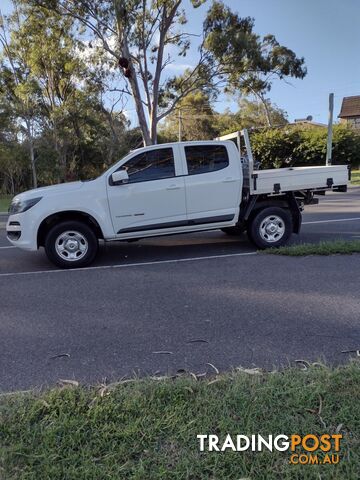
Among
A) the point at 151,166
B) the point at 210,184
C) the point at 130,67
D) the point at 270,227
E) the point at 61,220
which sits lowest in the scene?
the point at 270,227

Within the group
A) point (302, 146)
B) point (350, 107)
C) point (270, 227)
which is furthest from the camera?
point (350, 107)

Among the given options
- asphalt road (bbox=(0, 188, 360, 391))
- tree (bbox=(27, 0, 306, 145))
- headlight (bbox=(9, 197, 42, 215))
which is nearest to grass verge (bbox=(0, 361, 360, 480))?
asphalt road (bbox=(0, 188, 360, 391))

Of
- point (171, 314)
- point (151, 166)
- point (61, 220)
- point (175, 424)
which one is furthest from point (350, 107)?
point (175, 424)

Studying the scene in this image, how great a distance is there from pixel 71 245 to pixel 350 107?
2080 inches

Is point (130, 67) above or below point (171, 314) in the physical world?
above

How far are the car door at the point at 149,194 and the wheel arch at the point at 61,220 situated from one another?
394 millimetres

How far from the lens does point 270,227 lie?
7.59 metres

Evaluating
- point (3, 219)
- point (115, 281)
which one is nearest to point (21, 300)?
point (115, 281)

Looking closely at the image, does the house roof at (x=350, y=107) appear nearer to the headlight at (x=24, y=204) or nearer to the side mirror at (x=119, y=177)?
the side mirror at (x=119, y=177)

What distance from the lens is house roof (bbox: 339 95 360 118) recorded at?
49938 millimetres

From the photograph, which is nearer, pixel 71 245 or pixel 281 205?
pixel 71 245

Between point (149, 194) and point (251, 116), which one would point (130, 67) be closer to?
point (149, 194)

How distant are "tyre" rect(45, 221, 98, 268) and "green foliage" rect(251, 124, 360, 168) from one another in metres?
24.1

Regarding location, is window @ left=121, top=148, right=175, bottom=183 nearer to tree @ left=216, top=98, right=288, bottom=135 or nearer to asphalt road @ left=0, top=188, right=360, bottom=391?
asphalt road @ left=0, top=188, right=360, bottom=391
